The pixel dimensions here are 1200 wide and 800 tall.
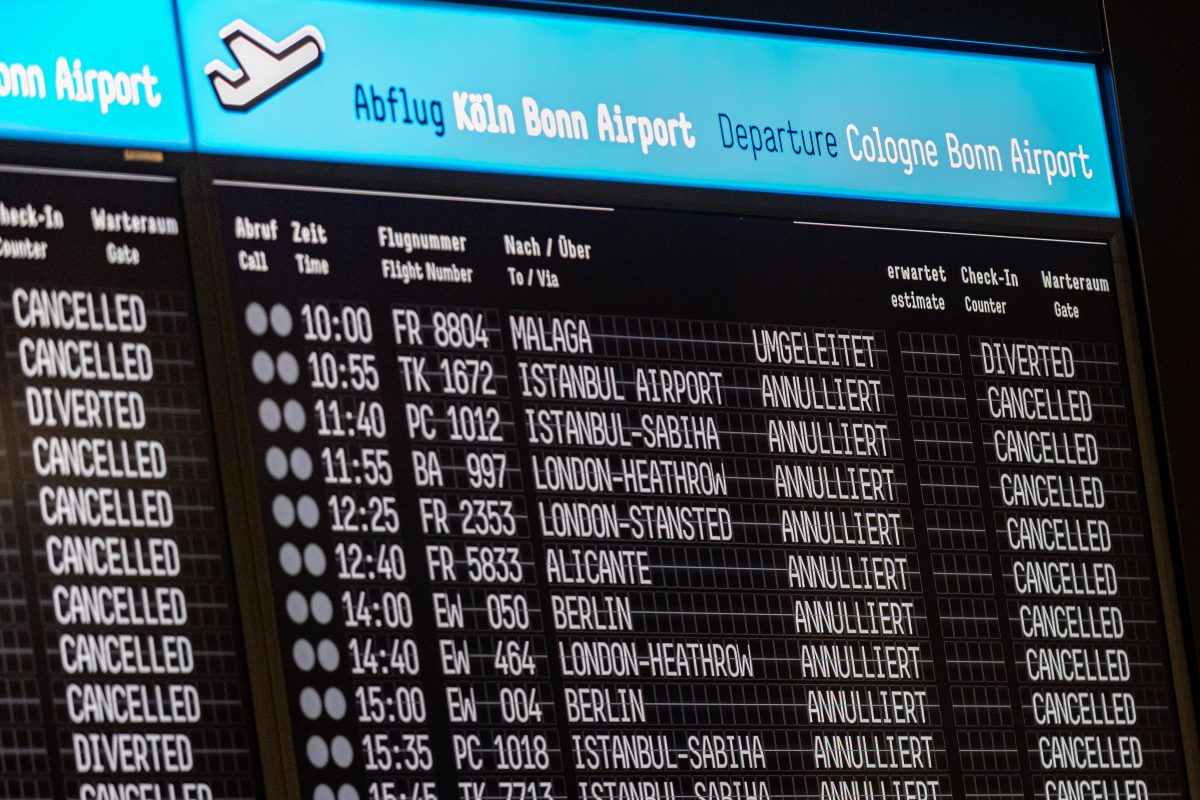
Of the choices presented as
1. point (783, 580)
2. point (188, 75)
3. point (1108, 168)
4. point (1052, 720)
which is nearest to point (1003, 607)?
point (1052, 720)

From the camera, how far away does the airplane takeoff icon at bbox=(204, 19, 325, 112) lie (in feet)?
12.4

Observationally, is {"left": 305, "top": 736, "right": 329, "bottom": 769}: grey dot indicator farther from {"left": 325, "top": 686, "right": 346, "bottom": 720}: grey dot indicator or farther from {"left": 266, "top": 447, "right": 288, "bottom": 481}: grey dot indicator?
{"left": 266, "top": 447, "right": 288, "bottom": 481}: grey dot indicator

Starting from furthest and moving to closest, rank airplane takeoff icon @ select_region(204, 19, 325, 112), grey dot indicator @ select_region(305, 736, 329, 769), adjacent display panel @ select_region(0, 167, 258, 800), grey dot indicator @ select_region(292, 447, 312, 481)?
airplane takeoff icon @ select_region(204, 19, 325, 112)
grey dot indicator @ select_region(292, 447, 312, 481)
grey dot indicator @ select_region(305, 736, 329, 769)
adjacent display panel @ select_region(0, 167, 258, 800)

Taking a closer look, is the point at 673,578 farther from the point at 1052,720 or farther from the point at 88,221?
the point at 88,221

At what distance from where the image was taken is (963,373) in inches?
170

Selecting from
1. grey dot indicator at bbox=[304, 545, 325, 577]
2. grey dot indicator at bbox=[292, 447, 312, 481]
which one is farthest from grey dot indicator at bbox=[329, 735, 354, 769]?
grey dot indicator at bbox=[292, 447, 312, 481]

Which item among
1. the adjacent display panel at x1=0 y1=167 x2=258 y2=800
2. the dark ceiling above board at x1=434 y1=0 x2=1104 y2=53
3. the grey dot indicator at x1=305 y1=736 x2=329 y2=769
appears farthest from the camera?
the dark ceiling above board at x1=434 y1=0 x2=1104 y2=53

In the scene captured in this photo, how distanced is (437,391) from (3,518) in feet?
2.65

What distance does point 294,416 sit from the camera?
143 inches

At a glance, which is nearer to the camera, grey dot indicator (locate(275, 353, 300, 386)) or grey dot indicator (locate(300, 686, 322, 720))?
grey dot indicator (locate(300, 686, 322, 720))

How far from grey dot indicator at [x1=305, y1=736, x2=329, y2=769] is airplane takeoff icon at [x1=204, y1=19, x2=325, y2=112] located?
3.71 ft

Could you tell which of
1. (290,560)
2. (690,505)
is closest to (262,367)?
(290,560)

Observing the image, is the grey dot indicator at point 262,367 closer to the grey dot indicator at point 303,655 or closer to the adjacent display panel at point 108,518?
the adjacent display panel at point 108,518

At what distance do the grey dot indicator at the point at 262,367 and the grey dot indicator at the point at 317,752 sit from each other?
62 cm
